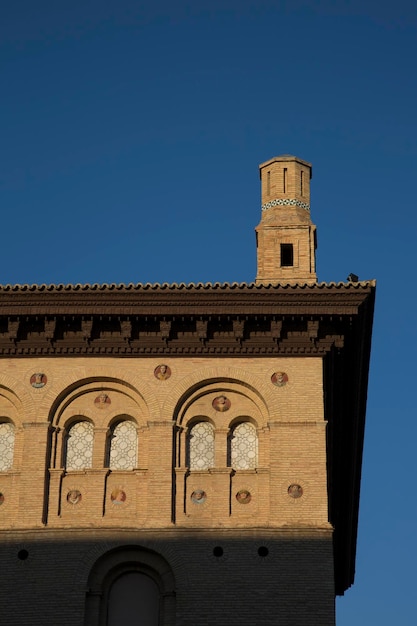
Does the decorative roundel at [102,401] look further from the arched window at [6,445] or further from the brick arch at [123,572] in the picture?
the brick arch at [123,572]

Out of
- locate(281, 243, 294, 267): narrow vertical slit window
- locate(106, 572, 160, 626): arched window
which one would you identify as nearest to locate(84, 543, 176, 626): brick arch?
locate(106, 572, 160, 626): arched window

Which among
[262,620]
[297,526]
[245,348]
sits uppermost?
[245,348]

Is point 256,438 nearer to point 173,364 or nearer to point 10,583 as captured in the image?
point 173,364

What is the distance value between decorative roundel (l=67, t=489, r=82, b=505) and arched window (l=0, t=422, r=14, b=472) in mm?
1432

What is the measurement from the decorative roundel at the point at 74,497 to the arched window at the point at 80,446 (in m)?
0.57

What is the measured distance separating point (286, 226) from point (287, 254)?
0.74 m

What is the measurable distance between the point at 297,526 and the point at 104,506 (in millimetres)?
3914

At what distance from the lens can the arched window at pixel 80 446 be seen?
3042cm

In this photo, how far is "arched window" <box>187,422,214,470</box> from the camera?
30.3m

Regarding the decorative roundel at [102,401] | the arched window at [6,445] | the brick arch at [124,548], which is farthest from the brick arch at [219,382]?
the arched window at [6,445]

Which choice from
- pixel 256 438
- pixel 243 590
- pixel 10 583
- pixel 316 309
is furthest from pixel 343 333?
pixel 10 583

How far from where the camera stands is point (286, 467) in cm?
2986

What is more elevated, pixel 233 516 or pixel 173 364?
pixel 173 364

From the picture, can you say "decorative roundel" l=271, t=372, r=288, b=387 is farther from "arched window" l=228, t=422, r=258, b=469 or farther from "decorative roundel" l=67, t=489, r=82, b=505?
"decorative roundel" l=67, t=489, r=82, b=505
